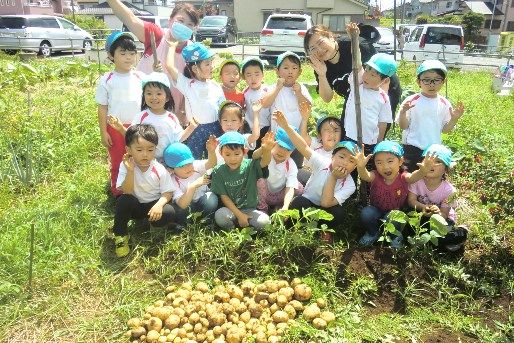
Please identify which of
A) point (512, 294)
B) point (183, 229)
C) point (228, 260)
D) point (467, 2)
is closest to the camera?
point (512, 294)

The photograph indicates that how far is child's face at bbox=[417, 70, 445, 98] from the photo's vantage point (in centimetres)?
379

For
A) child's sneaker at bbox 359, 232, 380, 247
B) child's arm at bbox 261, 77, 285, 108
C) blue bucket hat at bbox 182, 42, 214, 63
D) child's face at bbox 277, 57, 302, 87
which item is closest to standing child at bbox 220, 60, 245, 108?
blue bucket hat at bbox 182, 42, 214, 63

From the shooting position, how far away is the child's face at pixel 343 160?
346 centimetres

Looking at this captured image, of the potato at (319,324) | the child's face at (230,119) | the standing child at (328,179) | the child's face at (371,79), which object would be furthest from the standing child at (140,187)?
the child's face at (371,79)

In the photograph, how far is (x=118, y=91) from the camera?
401 cm

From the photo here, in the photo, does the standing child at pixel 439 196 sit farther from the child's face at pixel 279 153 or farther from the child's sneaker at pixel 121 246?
the child's sneaker at pixel 121 246

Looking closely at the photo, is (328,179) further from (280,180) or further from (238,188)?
(238,188)

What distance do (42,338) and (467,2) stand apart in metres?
48.9

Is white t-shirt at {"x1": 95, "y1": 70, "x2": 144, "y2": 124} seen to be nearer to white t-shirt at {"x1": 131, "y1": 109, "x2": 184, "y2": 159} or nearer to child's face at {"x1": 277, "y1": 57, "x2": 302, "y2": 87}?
white t-shirt at {"x1": 131, "y1": 109, "x2": 184, "y2": 159}

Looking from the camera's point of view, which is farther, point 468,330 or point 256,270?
point 256,270

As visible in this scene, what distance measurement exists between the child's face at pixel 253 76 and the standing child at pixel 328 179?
112 centimetres

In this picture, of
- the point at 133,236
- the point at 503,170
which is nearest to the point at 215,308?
the point at 133,236

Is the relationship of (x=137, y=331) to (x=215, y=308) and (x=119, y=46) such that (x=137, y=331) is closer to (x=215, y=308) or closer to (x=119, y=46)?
(x=215, y=308)

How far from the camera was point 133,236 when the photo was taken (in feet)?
12.1
